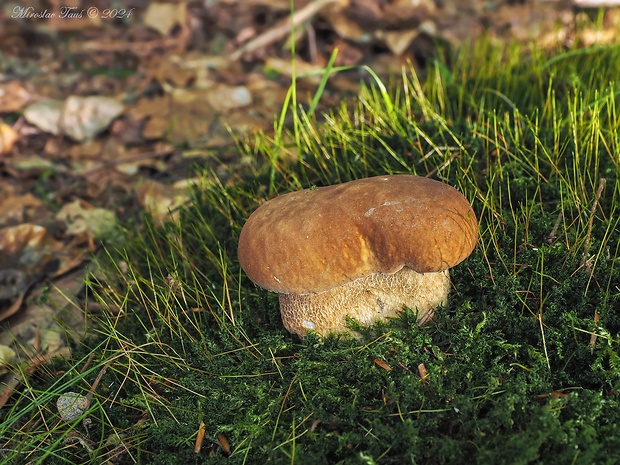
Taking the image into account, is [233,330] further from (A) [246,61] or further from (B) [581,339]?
(A) [246,61]

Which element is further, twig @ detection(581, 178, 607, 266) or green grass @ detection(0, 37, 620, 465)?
twig @ detection(581, 178, 607, 266)

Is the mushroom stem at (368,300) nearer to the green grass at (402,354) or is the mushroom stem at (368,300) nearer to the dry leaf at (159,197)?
the green grass at (402,354)

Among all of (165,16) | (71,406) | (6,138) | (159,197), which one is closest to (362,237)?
(71,406)

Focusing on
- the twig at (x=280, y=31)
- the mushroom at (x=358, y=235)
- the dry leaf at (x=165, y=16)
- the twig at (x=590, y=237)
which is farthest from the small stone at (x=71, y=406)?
the dry leaf at (x=165, y=16)

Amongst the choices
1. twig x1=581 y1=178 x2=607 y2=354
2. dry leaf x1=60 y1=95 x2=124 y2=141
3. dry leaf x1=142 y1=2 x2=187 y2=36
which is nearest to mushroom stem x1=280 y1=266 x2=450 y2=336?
twig x1=581 y1=178 x2=607 y2=354

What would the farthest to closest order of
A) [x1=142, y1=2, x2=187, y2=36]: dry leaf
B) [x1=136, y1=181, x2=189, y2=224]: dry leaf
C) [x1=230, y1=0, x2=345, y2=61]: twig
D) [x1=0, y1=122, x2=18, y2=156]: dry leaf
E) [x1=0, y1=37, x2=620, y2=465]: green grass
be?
[x1=142, y1=2, x2=187, y2=36]: dry leaf, [x1=230, y1=0, x2=345, y2=61]: twig, [x1=0, y1=122, x2=18, y2=156]: dry leaf, [x1=136, y1=181, x2=189, y2=224]: dry leaf, [x1=0, y1=37, x2=620, y2=465]: green grass

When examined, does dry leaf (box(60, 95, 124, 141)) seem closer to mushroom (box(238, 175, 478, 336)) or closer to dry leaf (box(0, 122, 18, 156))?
dry leaf (box(0, 122, 18, 156))
